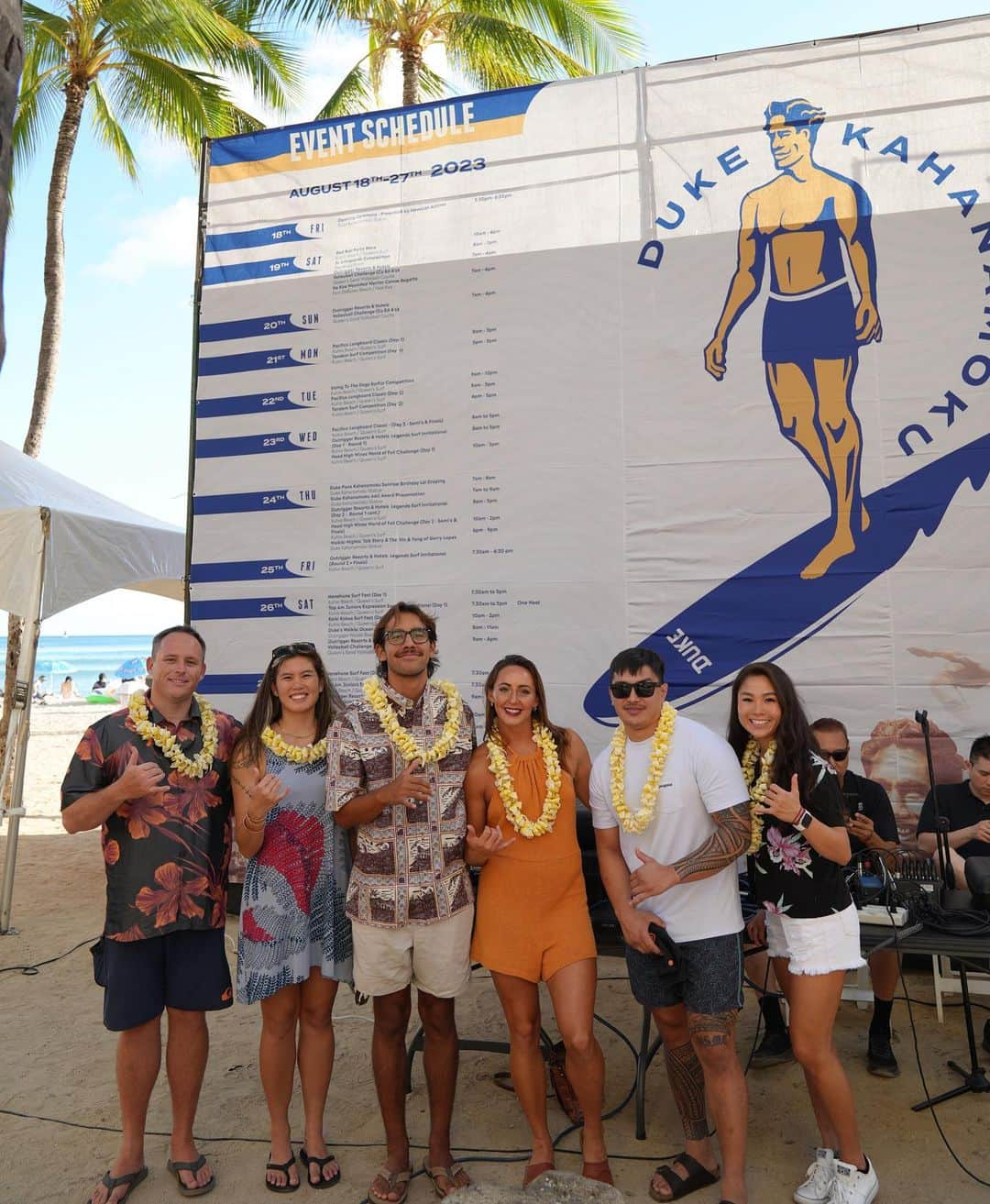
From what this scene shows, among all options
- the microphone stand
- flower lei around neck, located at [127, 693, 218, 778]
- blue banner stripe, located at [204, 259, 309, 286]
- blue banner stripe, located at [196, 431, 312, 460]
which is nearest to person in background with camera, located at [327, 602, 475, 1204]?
flower lei around neck, located at [127, 693, 218, 778]

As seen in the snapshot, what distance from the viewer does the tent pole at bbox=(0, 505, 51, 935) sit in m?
5.73

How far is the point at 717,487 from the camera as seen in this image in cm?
460

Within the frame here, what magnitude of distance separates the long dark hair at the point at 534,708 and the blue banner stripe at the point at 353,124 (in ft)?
11.6

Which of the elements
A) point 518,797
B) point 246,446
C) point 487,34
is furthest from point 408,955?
point 487,34

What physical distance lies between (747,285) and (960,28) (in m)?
1.50

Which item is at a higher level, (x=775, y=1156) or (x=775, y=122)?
(x=775, y=122)

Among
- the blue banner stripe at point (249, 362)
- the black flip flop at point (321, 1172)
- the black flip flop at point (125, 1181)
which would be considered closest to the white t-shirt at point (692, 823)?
the black flip flop at point (321, 1172)

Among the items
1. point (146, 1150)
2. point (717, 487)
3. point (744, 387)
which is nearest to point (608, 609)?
point (717, 487)

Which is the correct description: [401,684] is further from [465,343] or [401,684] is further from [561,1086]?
[465,343]

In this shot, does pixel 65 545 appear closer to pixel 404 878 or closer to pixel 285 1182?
pixel 404 878

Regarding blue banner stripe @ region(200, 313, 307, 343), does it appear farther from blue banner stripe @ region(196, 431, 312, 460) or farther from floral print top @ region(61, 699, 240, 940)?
floral print top @ region(61, 699, 240, 940)

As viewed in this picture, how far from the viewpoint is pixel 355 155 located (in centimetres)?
542

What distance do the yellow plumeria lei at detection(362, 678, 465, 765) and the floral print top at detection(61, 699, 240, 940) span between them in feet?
1.87

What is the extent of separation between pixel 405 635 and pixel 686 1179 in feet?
5.94
